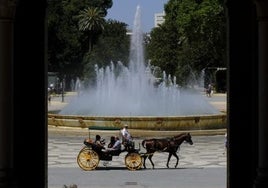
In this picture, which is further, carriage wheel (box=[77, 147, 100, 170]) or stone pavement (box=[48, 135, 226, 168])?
stone pavement (box=[48, 135, 226, 168])

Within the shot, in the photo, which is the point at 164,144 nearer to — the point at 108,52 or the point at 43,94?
the point at 43,94

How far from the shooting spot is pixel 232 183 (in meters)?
10.8

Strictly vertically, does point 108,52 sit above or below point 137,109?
above

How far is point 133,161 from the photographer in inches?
791

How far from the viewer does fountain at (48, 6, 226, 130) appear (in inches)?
1198

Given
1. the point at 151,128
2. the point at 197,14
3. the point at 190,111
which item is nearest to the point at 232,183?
the point at 151,128

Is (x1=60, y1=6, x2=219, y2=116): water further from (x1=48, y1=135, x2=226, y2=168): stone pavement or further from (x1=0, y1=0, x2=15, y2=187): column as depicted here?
(x1=0, y1=0, x2=15, y2=187): column

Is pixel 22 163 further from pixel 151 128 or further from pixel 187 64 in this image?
pixel 187 64

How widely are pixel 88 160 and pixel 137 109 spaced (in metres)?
15.6

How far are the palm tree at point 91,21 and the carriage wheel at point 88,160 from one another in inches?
3122

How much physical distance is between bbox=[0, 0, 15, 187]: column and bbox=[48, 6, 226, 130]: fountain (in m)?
20.1

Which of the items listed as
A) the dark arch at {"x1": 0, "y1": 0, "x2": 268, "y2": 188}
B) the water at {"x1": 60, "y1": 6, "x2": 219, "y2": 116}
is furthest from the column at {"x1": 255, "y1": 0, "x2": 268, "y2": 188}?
the water at {"x1": 60, "y1": 6, "x2": 219, "y2": 116}

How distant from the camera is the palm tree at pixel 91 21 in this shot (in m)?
101

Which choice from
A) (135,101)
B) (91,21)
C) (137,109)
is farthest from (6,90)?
(91,21)
